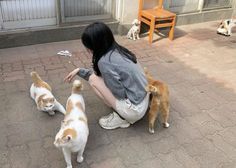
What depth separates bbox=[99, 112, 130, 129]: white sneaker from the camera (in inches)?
117

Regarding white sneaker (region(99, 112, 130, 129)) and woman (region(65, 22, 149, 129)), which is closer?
woman (region(65, 22, 149, 129))

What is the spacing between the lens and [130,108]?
275 cm

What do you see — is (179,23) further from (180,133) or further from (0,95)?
(0,95)

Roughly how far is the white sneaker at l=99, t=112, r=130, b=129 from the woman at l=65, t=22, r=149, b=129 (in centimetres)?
1

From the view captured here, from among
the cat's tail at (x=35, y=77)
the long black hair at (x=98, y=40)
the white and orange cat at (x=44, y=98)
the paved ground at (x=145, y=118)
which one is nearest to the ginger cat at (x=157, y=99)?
the paved ground at (x=145, y=118)

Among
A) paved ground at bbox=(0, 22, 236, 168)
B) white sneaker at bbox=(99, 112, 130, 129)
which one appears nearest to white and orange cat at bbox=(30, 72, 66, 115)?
paved ground at bbox=(0, 22, 236, 168)

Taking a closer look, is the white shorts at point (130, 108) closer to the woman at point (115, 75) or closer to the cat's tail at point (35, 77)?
the woman at point (115, 75)

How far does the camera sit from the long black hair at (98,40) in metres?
2.44

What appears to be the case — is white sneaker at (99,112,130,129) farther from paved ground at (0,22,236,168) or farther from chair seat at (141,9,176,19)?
chair seat at (141,9,176,19)

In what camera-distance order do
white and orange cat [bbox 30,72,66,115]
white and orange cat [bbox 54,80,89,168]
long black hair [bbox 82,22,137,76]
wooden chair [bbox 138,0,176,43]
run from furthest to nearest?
1. wooden chair [bbox 138,0,176,43]
2. white and orange cat [bbox 30,72,66,115]
3. long black hair [bbox 82,22,137,76]
4. white and orange cat [bbox 54,80,89,168]

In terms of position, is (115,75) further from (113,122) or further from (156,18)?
(156,18)

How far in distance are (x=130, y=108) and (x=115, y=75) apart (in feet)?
1.26

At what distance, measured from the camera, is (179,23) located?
5.97 metres

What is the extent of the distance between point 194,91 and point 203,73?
0.61m
